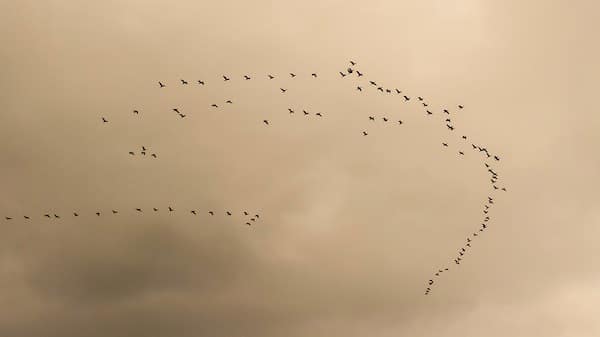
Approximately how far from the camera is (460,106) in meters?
119

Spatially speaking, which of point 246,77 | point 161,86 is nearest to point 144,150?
point 161,86

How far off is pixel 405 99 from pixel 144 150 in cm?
5097

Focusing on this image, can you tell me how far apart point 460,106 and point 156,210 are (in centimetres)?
6612

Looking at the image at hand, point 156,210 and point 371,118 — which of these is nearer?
point 371,118

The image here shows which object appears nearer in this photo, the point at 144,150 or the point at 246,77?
the point at 246,77

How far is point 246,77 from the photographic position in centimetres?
11331

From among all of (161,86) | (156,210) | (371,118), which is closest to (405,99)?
(371,118)

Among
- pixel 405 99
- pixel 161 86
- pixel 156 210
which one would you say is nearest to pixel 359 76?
pixel 405 99

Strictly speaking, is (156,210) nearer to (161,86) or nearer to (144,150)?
(144,150)

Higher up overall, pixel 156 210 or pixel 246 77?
pixel 246 77

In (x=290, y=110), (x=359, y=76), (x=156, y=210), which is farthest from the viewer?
(x=156, y=210)

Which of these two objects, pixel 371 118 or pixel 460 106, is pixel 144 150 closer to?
pixel 371 118

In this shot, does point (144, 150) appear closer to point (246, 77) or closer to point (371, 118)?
point (246, 77)

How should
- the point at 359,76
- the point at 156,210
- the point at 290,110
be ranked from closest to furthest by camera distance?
the point at 359,76 < the point at 290,110 < the point at 156,210
